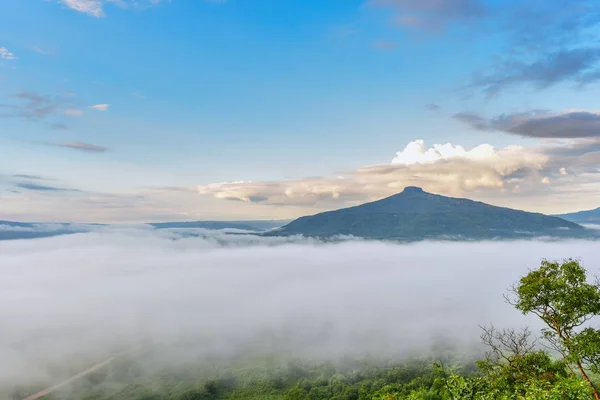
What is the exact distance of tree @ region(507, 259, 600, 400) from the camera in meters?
28.2

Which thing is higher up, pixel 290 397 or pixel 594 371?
pixel 594 371

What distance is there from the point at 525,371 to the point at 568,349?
25.4ft

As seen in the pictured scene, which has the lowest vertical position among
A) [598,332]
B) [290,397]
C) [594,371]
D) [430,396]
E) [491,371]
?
[290,397]

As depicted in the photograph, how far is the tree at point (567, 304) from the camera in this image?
92.6 ft

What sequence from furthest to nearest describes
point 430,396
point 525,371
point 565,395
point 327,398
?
point 327,398
point 430,396
point 525,371
point 565,395

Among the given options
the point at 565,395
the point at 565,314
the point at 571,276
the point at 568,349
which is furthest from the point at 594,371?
the point at 565,395

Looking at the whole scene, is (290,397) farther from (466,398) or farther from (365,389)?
(466,398)

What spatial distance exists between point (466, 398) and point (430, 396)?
142858 millimetres

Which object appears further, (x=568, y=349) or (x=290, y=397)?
(x=290, y=397)

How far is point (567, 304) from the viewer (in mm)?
28922

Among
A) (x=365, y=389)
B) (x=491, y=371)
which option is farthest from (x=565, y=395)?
(x=365, y=389)

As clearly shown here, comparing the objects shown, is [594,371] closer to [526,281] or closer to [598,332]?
[598,332]

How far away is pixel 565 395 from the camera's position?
2130 cm

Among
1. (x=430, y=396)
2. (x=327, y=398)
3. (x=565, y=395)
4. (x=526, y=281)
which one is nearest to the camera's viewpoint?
(x=565, y=395)
